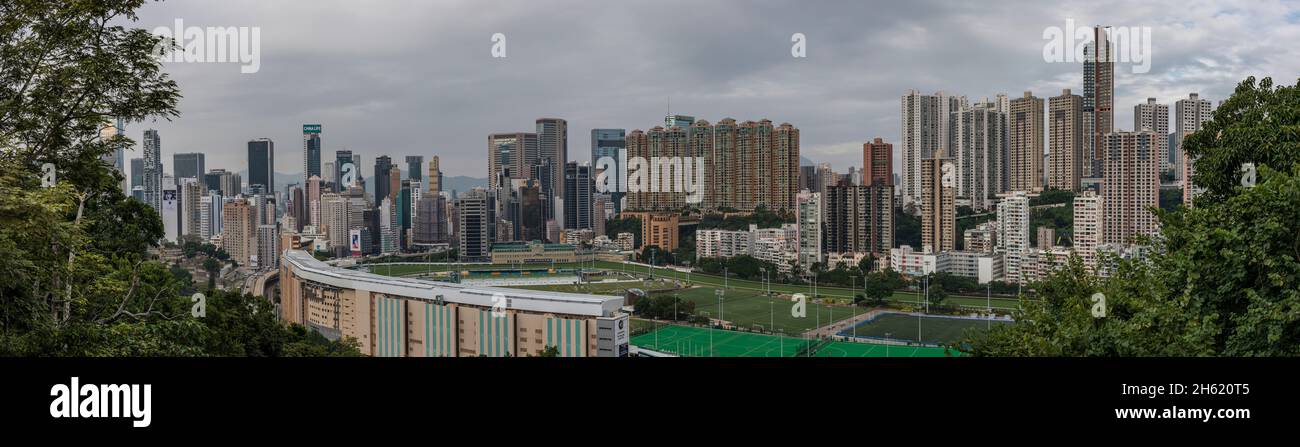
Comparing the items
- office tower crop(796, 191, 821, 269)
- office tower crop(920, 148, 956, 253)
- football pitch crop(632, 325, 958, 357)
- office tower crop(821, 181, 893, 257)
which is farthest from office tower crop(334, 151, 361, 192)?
office tower crop(920, 148, 956, 253)

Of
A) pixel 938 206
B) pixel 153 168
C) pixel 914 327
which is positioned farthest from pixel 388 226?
pixel 938 206

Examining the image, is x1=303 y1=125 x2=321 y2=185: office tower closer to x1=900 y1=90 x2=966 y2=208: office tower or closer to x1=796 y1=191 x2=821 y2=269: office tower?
x1=796 y1=191 x2=821 y2=269: office tower

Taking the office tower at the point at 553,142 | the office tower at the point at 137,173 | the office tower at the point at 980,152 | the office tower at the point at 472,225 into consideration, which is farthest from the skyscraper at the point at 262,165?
the office tower at the point at 980,152

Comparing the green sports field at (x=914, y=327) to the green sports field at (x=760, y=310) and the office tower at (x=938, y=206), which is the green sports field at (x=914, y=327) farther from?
the office tower at (x=938, y=206)

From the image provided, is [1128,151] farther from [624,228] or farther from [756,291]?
[624,228]

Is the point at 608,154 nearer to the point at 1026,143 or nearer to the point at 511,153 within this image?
the point at 511,153
